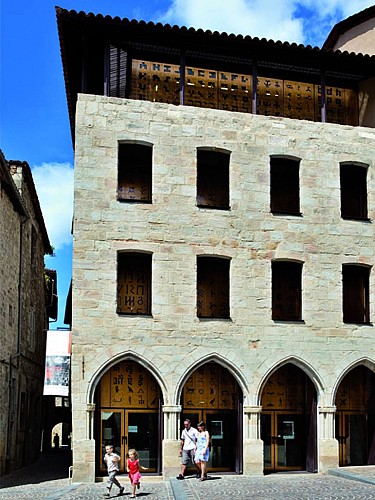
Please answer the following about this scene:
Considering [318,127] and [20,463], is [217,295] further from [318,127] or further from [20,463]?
[20,463]

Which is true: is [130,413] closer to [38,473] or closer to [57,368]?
[57,368]

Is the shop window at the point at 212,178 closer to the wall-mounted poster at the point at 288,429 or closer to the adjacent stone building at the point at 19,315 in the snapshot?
the adjacent stone building at the point at 19,315

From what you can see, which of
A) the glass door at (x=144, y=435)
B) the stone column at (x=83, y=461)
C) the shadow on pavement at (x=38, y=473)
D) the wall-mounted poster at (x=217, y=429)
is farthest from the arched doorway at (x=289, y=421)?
the shadow on pavement at (x=38, y=473)

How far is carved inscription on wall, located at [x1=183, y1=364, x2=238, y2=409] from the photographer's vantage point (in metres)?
21.1

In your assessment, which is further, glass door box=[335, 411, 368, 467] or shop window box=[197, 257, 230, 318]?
glass door box=[335, 411, 368, 467]

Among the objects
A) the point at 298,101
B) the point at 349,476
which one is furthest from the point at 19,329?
the point at 349,476

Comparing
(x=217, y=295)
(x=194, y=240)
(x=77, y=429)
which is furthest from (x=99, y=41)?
(x=77, y=429)

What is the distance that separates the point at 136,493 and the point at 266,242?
7877mm

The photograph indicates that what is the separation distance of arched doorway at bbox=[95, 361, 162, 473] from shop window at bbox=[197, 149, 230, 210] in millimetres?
5290

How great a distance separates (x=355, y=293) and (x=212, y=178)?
557 centimetres

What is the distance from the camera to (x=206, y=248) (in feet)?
68.6

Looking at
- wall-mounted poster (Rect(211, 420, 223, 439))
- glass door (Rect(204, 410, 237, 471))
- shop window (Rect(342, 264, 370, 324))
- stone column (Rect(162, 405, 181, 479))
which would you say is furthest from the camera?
shop window (Rect(342, 264, 370, 324))

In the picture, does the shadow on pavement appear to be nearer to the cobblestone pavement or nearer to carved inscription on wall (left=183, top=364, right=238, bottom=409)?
the cobblestone pavement

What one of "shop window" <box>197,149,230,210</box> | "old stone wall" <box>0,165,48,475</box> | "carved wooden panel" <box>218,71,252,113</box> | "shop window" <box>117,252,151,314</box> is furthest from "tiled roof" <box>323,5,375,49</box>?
"old stone wall" <box>0,165,48,475</box>
